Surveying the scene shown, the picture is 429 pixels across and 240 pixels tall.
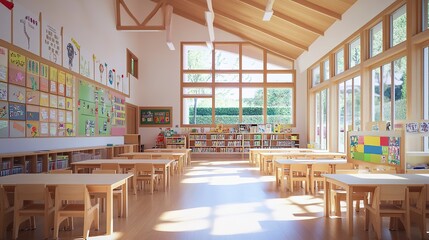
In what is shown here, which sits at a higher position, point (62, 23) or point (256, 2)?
point (256, 2)

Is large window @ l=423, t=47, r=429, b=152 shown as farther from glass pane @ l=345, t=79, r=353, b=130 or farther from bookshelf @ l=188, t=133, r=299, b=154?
bookshelf @ l=188, t=133, r=299, b=154

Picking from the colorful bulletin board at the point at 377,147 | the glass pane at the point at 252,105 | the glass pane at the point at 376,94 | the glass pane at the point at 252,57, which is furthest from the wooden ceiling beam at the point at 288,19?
the colorful bulletin board at the point at 377,147

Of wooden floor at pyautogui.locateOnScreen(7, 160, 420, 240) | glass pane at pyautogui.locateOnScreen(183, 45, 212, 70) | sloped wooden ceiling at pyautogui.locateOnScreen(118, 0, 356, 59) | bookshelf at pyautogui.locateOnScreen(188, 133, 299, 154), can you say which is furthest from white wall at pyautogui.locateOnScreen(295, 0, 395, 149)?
wooden floor at pyautogui.locateOnScreen(7, 160, 420, 240)

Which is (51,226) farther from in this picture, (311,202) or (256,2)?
(256,2)

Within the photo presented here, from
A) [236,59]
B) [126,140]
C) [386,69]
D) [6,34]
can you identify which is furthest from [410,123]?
[236,59]

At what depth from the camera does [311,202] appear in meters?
5.75

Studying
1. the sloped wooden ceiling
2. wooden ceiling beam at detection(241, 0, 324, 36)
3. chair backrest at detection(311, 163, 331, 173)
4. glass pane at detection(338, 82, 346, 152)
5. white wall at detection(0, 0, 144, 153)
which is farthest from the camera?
wooden ceiling beam at detection(241, 0, 324, 36)

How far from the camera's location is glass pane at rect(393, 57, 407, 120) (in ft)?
23.2

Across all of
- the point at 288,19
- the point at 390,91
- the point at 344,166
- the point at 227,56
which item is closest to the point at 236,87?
the point at 227,56

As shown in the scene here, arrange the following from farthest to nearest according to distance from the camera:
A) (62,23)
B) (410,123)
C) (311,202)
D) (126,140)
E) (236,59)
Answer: (236,59), (126,140), (62,23), (311,202), (410,123)

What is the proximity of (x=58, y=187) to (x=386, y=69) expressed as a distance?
7199 millimetres

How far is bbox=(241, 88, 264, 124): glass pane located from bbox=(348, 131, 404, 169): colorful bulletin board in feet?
30.6

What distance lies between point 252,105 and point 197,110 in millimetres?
2516

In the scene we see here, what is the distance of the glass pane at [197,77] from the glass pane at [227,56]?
2.03ft
